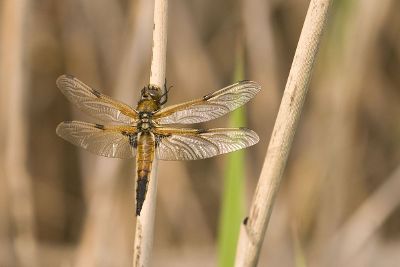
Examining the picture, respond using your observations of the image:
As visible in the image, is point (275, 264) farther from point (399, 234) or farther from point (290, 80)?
point (290, 80)

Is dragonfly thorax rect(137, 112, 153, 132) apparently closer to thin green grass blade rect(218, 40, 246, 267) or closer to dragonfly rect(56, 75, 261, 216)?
dragonfly rect(56, 75, 261, 216)

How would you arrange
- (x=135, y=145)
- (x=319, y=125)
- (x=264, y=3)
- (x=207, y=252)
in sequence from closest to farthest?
(x=135, y=145) → (x=264, y=3) → (x=319, y=125) → (x=207, y=252)

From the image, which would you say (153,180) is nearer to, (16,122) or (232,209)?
(232,209)

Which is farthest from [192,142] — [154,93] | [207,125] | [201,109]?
[207,125]

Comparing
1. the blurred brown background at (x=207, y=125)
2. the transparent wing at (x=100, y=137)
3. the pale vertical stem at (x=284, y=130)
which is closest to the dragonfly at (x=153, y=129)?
the transparent wing at (x=100, y=137)

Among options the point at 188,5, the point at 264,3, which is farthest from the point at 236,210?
the point at 188,5

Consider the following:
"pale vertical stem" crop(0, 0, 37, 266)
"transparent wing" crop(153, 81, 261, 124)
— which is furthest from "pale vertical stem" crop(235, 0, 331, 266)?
"pale vertical stem" crop(0, 0, 37, 266)

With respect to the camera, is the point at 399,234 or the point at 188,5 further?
the point at 399,234

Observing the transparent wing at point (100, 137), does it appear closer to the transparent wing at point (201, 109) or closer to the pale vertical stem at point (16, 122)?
the transparent wing at point (201, 109)
